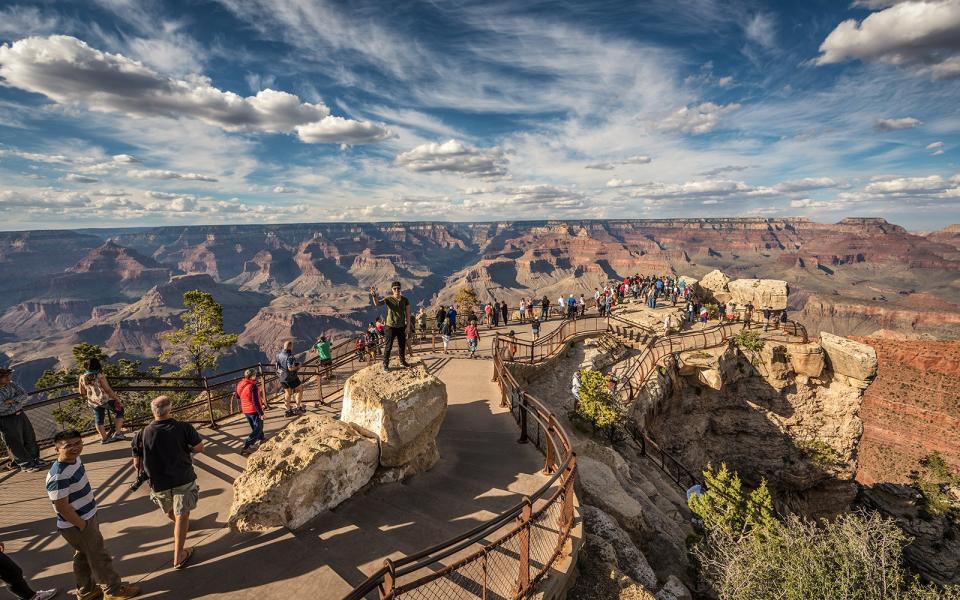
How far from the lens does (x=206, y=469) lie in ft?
22.8

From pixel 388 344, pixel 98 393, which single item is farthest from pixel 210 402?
pixel 388 344

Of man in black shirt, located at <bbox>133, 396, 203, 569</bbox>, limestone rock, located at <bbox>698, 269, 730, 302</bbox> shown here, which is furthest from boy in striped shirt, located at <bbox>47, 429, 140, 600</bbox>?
limestone rock, located at <bbox>698, 269, 730, 302</bbox>

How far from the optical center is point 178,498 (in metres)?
4.62

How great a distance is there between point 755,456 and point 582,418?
16403 millimetres

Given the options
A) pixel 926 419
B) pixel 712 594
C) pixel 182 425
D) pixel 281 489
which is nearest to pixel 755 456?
pixel 712 594

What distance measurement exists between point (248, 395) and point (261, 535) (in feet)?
9.57

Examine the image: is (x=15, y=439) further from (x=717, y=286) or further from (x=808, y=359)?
(x=717, y=286)

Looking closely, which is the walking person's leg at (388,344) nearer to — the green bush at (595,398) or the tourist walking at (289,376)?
the tourist walking at (289,376)

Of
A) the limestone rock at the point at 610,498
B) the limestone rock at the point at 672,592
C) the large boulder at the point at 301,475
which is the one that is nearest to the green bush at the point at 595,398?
the limestone rock at the point at 610,498

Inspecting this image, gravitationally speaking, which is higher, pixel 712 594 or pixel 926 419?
pixel 712 594

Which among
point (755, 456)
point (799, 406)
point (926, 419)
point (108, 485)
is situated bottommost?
point (926, 419)

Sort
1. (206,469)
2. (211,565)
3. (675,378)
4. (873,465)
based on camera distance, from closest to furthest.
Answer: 1. (211,565)
2. (206,469)
3. (675,378)
4. (873,465)

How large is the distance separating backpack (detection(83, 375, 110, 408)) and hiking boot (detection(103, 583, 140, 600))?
5157mm

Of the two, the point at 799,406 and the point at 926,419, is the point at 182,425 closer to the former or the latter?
the point at 799,406
